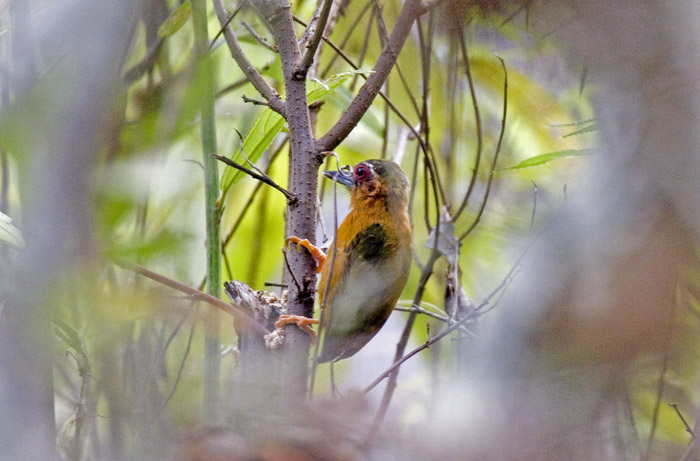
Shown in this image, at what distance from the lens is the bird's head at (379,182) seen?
4.77ft

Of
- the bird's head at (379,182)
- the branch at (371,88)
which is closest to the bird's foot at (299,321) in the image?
the branch at (371,88)

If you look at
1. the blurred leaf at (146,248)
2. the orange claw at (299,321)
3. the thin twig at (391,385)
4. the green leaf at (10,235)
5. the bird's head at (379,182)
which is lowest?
the thin twig at (391,385)

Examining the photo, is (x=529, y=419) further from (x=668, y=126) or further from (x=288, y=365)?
(x=288, y=365)

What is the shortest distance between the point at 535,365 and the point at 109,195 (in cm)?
25

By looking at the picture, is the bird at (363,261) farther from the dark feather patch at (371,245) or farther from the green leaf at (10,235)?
the green leaf at (10,235)

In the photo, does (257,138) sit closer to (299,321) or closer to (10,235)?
(299,321)

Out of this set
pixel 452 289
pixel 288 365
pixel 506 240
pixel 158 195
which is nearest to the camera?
pixel 158 195

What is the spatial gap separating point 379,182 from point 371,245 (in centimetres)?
21

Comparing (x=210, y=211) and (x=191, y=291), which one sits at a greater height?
(x=210, y=211)

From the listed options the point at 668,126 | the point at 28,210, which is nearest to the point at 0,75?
the point at 28,210

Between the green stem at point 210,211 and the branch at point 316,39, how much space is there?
0.13m

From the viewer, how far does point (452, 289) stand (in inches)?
41.1

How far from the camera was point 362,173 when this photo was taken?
1.47 m

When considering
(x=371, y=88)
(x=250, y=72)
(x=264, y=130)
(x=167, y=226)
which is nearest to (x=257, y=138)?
(x=264, y=130)
